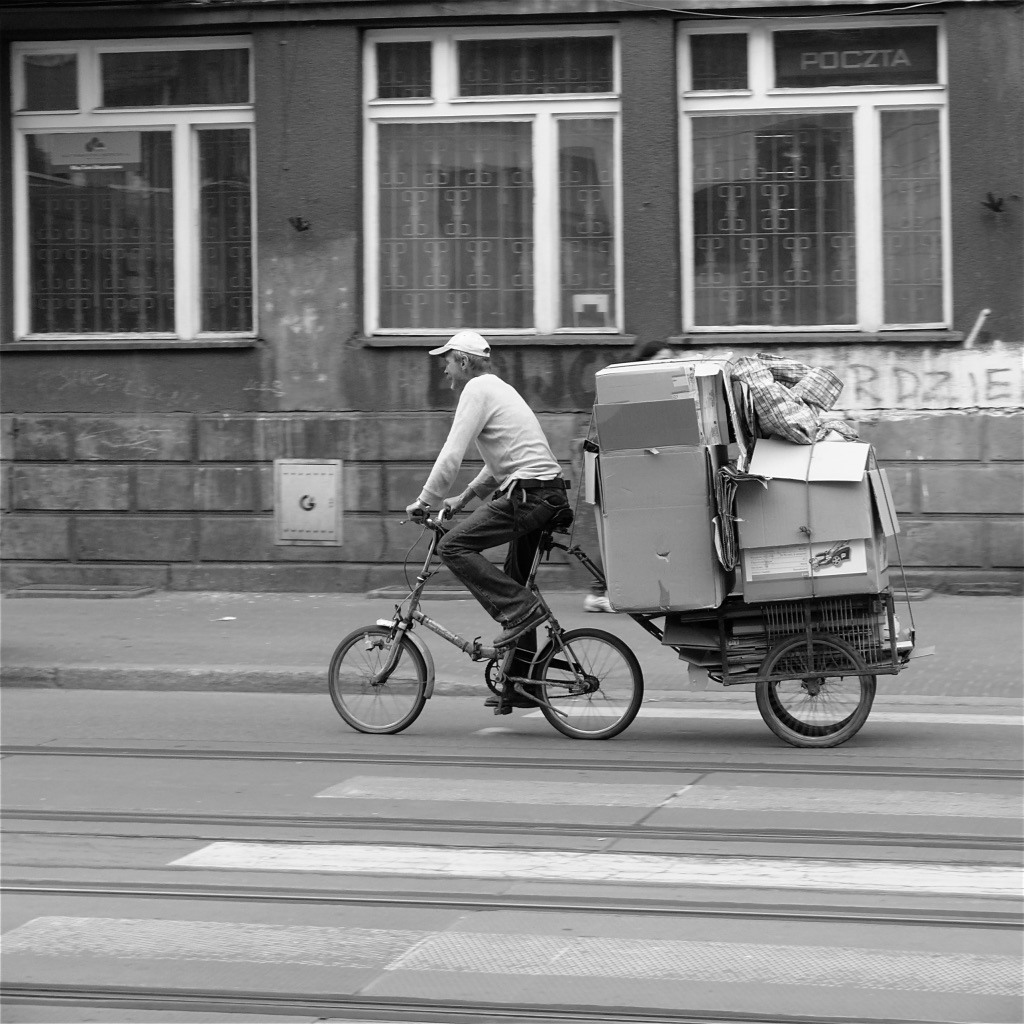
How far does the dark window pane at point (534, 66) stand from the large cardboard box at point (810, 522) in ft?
22.1

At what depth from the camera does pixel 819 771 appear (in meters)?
7.22

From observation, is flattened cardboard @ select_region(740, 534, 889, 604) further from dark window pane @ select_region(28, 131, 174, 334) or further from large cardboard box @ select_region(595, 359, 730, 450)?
dark window pane @ select_region(28, 131, 174, 334)

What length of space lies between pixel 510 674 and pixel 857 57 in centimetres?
729

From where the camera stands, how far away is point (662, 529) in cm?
778

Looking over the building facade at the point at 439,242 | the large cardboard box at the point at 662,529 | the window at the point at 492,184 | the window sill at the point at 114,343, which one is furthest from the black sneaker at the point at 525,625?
the window sill at the point at 114,343

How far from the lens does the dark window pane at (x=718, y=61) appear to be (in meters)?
13.3

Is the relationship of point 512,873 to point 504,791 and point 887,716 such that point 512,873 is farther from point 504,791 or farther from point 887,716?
point 887,716

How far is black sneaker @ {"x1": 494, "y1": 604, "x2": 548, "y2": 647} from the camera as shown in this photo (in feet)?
26.2

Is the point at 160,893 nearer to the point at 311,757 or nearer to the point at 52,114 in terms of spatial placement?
the point at 311,757

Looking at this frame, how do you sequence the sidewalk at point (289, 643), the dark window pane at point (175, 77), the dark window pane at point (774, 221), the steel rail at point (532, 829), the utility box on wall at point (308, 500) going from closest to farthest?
the steel rail at point (532, 829)
the sidewalk at point (289, 643)
the dark window pane at point (774, 221)
the utility box on wall at point (308, 500)
the dark window pane at point (175, 77)

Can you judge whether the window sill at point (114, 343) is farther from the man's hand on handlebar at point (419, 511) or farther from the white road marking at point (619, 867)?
the white road marking at point (619, 867)

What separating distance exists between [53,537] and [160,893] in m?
9.21

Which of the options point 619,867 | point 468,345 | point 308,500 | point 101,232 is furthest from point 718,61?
point 619,867

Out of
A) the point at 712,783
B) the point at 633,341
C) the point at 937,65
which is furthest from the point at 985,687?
the point at 937,65
